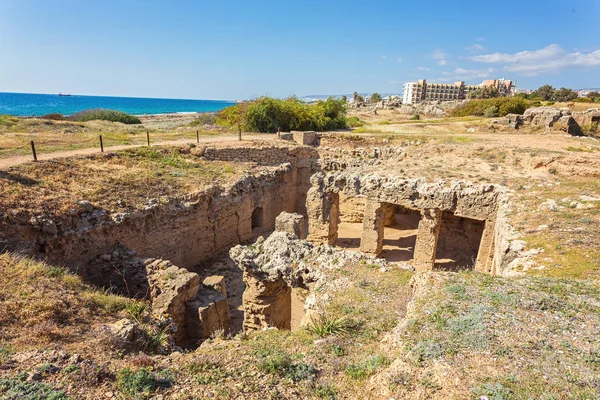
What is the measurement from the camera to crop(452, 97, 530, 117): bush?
124 feet

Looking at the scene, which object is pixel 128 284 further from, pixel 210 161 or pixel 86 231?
pixel 210 161

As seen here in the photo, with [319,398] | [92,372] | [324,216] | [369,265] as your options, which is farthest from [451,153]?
[92,372]

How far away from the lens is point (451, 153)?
63.7ft

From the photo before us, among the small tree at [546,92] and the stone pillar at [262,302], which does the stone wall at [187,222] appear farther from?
the small tree at [546,92]

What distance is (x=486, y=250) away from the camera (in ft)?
42.8

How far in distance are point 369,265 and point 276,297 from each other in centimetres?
295

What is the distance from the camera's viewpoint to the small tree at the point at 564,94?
52.7m

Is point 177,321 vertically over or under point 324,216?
under

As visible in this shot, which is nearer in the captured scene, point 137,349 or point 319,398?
point 319,398

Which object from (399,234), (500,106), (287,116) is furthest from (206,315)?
(500,106)

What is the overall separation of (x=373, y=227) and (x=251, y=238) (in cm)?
678

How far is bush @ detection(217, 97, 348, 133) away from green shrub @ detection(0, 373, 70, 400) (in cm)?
2526

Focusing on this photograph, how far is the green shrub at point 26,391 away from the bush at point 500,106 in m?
43.3

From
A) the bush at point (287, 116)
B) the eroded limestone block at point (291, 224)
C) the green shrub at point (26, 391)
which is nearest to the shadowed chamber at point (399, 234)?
the eroded limestone block at point (291, 224)
